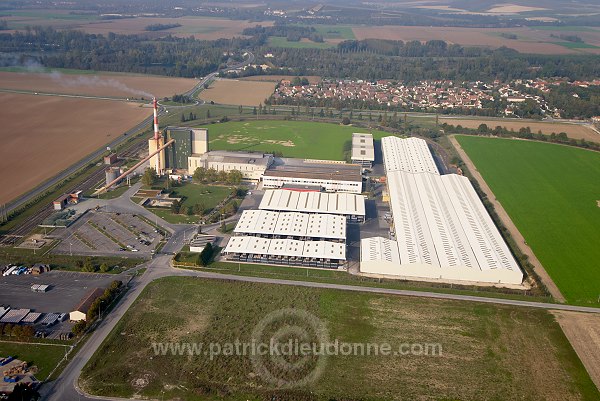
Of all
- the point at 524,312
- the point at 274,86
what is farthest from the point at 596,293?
the point at 274,86

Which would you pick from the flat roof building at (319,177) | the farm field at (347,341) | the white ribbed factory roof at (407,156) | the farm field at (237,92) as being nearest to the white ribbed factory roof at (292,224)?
the farm field at (347,341)

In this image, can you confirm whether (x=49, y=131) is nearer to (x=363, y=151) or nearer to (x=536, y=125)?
(x=363, y=151)

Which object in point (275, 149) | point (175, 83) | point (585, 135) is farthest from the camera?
point (175, 83)

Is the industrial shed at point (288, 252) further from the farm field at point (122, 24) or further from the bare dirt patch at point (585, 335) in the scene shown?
the farm field at point (122, 24)

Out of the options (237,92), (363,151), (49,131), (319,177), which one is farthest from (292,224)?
(237,92)

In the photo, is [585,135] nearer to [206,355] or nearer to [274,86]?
[274,86]
